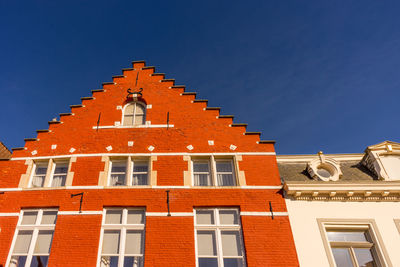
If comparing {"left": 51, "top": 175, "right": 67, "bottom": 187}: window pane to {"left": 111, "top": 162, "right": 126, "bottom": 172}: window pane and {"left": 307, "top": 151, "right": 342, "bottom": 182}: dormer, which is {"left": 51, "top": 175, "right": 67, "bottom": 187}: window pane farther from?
{"left": 307, "top": 151, "right": 342, "bottom": 182}: dormer

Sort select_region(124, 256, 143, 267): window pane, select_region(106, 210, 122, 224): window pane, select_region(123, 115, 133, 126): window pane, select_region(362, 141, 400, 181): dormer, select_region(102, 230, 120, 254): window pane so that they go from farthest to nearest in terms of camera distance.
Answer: select_region(123, 115, 133, 126): window pane
select_region(362, 141, 400, 181): dormer
select_region(106, 210, 122, 224): window pane
select_region(102, 230, 120, 254): window pane
select_region(124, 256, 143, 267): window pane

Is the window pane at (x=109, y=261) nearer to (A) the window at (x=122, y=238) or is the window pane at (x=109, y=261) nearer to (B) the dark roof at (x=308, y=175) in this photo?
(A) the window at (x=122, y=238)

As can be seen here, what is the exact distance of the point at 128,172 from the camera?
13.2 m

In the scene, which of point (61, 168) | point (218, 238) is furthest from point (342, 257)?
point (61, 168)

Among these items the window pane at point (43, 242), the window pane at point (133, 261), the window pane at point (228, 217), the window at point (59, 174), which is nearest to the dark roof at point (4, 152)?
the window at point (59, 174)

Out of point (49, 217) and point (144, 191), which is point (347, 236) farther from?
point (49, 217)

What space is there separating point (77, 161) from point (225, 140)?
6574 millimetres

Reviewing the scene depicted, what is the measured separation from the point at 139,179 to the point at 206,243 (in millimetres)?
3911

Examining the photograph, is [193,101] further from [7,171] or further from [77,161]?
[7,171]

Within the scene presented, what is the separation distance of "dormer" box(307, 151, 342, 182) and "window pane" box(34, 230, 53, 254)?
425 inches

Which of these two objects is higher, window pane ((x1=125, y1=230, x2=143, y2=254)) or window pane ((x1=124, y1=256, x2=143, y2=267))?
window pane ((x1=125, y1=230, x2=143, y2=254))

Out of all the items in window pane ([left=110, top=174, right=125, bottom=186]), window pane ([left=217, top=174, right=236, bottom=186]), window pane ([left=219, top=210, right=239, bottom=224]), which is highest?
window pane ([left=110, top=174, right=125, bottom=186])

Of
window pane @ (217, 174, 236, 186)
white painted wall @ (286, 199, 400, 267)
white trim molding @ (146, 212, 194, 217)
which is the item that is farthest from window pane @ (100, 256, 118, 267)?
white painted wall @ (286, 199, 400, 267)

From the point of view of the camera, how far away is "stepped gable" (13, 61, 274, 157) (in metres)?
14.0
